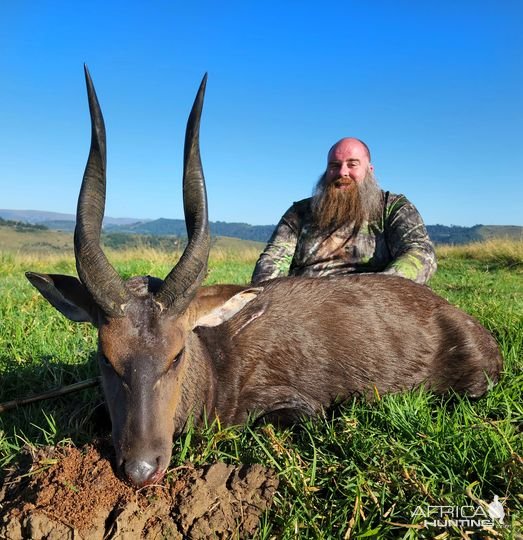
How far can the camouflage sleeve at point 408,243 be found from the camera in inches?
221

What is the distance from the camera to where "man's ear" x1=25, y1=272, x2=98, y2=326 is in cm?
346

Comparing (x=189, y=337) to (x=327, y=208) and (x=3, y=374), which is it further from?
(x=327, y=208)

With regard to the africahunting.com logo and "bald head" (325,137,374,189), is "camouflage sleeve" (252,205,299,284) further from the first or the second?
the africahunting.com logo

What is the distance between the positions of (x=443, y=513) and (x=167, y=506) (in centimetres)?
Answer: 139

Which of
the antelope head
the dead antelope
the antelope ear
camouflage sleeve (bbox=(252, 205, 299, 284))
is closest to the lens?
the antelope head

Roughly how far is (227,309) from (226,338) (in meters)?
0.50

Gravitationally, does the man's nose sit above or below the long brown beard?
above

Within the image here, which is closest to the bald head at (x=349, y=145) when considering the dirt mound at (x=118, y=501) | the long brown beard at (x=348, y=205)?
the long brown beard at (x=348, y=205)

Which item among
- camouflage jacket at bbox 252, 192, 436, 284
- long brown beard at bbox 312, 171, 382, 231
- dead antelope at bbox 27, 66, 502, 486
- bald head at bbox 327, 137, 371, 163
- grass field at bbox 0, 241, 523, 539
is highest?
bald head at bbox 327, 137, 371, 163

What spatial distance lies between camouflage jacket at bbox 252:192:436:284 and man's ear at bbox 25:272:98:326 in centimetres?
317

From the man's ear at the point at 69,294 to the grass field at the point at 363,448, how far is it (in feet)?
2.63

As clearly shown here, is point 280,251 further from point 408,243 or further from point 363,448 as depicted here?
point 363,448

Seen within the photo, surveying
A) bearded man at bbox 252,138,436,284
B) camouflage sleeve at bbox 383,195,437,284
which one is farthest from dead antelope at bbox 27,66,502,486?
bearded man at bbox 252,138,436,284

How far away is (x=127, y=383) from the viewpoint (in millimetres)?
2797
